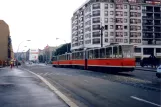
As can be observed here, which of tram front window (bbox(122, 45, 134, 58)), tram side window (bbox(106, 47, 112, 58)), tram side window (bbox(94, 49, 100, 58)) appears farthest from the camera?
tram side window (bbox(94, 49, 100, 58))

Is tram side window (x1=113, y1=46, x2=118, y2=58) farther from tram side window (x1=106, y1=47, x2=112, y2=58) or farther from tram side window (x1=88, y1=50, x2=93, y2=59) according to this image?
tram side window (x1=88, y1=50, x2=93, y2=59)

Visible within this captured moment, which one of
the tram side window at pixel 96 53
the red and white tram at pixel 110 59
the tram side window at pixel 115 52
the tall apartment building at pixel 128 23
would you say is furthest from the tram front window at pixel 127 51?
the tall apartment building at pixel 128 23

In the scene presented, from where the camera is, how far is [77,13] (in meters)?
105

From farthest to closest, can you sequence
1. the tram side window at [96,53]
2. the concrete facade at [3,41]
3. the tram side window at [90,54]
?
the concrete facade at [3,41]
the tram side window at [90,54]
the tram side window at [96,53]

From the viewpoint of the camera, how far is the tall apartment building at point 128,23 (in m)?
86.7

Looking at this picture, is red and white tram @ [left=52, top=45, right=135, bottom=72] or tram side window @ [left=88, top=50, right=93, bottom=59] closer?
red and white tram @ [left=52, top=45, right=135, bottom=72]

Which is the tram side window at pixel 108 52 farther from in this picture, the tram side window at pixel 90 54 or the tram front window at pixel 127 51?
the tram side window at pixel 90 54

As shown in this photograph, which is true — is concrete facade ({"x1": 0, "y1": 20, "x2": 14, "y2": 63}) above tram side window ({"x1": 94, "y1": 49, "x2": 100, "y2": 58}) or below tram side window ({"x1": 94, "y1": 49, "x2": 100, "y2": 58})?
A: above

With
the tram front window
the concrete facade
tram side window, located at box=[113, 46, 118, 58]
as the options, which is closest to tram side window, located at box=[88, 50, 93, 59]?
tram side window, located at box=[113, 46, 118, 58]

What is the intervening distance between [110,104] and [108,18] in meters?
80.0

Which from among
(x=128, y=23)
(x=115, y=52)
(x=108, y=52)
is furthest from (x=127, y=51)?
(x=128, y=23)

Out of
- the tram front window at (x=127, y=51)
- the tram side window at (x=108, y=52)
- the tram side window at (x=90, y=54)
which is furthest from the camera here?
the tram side window at (x=90, y=54)

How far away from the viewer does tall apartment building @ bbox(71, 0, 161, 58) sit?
3413 inches

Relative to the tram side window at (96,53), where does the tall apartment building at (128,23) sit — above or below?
above
